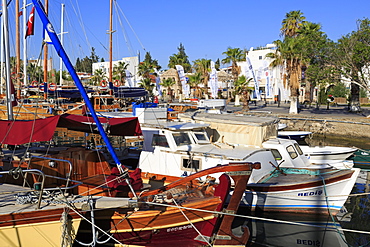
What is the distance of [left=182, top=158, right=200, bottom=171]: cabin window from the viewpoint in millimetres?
12039

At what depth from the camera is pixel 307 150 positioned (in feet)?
63.4

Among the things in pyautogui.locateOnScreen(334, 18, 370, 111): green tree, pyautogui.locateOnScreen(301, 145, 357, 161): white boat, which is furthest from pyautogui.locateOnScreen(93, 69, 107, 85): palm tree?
pyautogui.locateOnScreen(301, 145, 357, 161): white boat

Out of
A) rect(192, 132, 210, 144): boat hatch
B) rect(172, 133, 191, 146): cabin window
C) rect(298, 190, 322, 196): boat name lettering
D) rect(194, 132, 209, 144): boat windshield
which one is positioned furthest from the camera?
rect(194, 132, 209, 144): boat windshield

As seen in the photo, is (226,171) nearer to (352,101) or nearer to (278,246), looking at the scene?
(278,246)

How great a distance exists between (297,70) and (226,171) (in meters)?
31.9

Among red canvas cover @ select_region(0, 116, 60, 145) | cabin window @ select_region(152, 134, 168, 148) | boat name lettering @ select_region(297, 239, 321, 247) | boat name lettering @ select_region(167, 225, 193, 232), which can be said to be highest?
red canvas cover @ select_region(0, 116, 60, 145)

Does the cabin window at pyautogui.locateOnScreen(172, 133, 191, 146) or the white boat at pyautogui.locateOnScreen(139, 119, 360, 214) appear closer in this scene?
the white boat at pyautogui.locateOnScreen(139, 119, 360, 214)

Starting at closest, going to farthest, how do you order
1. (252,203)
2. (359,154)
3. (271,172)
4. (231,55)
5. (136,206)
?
(136,206) < (252,203) < (271,172) < (359,154) < (231,55)

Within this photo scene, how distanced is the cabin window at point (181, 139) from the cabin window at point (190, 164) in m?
0.79

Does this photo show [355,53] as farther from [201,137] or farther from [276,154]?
[201,137]

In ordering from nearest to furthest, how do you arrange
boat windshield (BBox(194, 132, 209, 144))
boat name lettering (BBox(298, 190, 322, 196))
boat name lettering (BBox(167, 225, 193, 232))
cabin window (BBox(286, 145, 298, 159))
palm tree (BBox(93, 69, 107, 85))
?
boat name lettering (BBox(167, 225, 193, 232))
boat name lettering (BBox(298, 190, 322, 196))
boat windshield (BBox(194, 132, 209, 144))
cabin window (BBox(286, 145, 298, 159))
palm tree (BBox(93, 69, 107, 85))

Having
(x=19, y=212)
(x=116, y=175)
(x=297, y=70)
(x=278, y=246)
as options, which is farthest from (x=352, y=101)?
(x=19, y=212)

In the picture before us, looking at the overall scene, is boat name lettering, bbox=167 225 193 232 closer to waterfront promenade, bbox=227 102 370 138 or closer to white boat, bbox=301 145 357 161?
white boat, bbox=301 145 357 161

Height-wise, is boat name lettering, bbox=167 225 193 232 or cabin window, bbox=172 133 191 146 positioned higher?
cabin window, bbox=172 133 191 146
